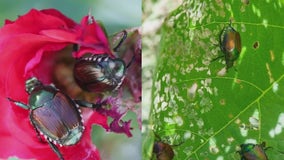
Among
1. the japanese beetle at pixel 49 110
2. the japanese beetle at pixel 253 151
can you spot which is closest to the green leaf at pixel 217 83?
the japanese beetle at pixel 253 151

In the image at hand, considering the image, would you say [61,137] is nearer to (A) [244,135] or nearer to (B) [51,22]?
(B) [51,22]

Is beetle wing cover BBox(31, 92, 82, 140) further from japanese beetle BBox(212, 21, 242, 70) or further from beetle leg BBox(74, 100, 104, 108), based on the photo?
japanese beetle BBox(212, 21, 242, 70)

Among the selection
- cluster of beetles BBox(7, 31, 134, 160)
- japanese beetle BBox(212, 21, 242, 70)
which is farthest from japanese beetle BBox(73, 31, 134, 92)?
japanese beetle BBox(212, 21, 242, 70)

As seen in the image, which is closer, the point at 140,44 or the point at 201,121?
the point at 140,44

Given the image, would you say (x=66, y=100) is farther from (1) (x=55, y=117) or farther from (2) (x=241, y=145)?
(2) (x=241, y=145)

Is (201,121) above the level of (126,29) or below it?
below

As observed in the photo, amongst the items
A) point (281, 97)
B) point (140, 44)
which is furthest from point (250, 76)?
point (140, 44)

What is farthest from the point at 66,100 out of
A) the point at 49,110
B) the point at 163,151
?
the point at 163,151
